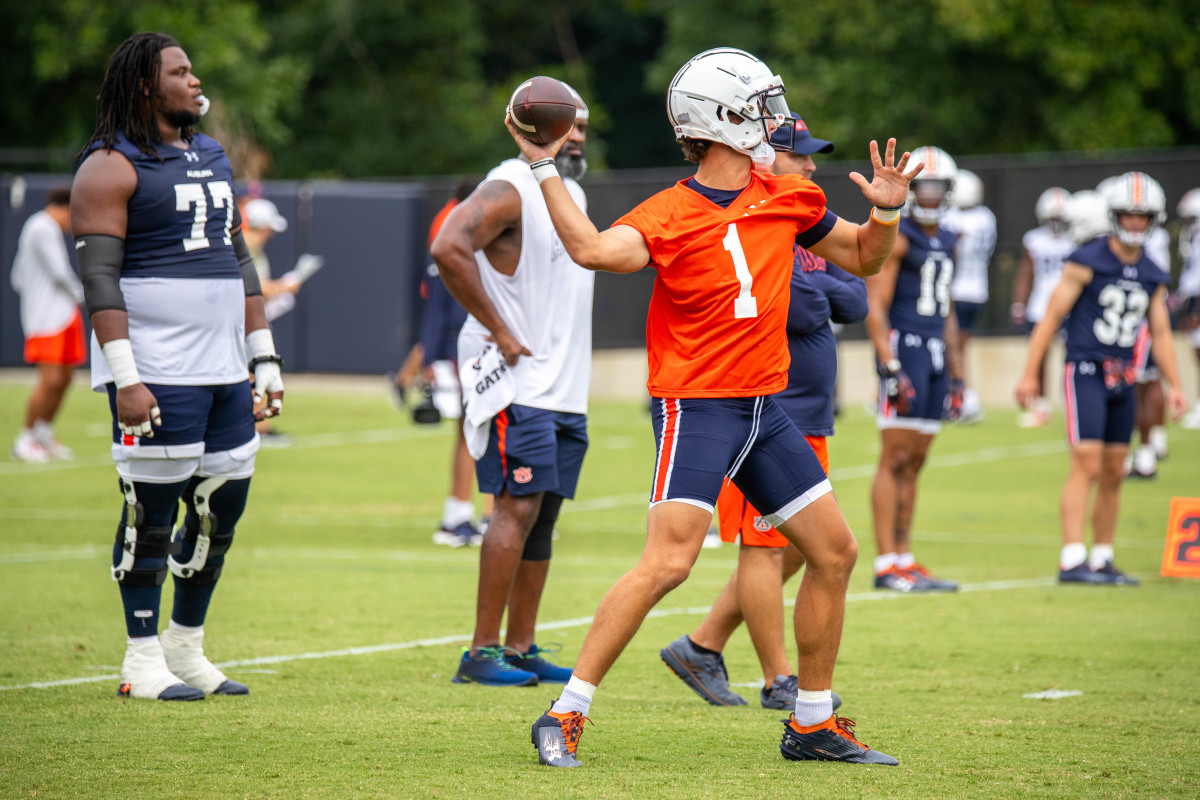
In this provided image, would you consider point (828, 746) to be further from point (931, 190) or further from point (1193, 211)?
point (1193, 211)

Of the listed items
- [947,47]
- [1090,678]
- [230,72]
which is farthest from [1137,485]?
[230,72]

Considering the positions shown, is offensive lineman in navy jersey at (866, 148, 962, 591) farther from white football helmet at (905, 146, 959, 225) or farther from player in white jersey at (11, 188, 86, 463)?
player in white jersey at (11, 188, 86, 463)

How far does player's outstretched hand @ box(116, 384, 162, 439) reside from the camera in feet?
17.5

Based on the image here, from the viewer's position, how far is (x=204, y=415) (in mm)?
5641

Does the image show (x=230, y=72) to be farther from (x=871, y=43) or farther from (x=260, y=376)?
(x=260, y=376)

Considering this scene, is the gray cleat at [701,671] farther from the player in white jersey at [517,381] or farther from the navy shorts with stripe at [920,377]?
the navy shorts with stripe at [920,377]

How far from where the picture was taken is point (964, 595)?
29.0 ft

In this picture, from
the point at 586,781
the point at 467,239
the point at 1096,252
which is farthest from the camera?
the point at 1096,252

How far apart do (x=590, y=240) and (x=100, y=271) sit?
6.04ft

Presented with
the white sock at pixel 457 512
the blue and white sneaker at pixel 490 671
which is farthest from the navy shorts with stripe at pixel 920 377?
the blue and white sneaker at pixel 490 671

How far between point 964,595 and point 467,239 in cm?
407

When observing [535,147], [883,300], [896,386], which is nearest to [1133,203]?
[883,300]

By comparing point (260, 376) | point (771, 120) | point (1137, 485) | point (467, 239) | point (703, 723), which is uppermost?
point (771, 120)

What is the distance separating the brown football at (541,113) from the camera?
479 cm
